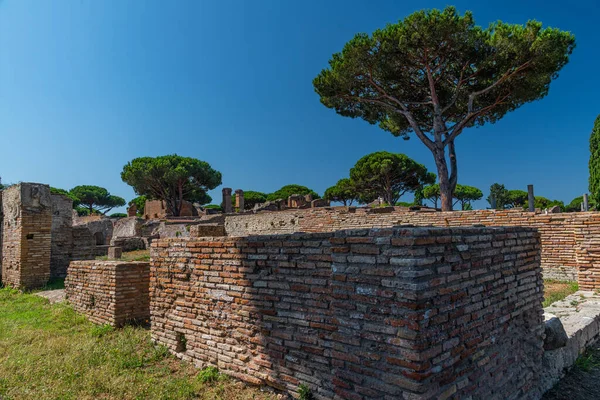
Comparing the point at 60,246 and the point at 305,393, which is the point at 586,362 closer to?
the point at 305,393

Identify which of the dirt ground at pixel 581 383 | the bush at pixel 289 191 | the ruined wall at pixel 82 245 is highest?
the bush at pixel 289 191

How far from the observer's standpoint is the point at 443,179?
1564 cm

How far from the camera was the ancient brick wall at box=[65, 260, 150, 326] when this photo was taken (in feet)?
18.2

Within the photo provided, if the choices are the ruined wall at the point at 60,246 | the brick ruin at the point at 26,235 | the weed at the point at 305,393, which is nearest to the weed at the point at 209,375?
the weed at the point at 305,393

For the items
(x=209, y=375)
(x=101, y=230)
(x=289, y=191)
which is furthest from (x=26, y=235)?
(x=289, y=191)

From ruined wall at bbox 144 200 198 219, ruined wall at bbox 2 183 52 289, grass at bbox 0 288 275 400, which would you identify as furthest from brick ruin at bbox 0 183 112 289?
ruined wall at bbox 144 200 198 219

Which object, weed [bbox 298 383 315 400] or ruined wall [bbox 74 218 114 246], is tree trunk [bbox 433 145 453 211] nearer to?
weed [bbox 298 383 315 400]

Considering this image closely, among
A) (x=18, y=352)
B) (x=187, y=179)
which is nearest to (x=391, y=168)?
(x=187, y=179)

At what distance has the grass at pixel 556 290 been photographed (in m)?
6.18

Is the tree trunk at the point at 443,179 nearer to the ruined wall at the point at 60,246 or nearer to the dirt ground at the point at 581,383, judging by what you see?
the dirt ground at the point at 581,383

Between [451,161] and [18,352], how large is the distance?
16.5 meters

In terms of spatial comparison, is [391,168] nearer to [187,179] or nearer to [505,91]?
[505,91]

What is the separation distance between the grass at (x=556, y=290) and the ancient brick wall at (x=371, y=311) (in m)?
3.25

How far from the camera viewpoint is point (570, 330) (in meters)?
4.29
